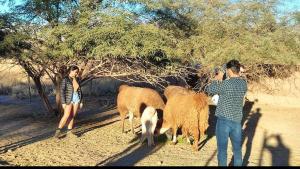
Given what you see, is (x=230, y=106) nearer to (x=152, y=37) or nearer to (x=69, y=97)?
(x=69, y=97)

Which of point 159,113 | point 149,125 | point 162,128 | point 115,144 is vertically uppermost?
point 159,113

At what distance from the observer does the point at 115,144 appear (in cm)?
1212

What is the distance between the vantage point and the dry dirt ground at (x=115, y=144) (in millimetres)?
10148

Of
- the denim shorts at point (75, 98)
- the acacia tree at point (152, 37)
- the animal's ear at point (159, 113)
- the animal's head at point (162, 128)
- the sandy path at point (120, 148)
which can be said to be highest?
the acacia tree at point (152, 37)

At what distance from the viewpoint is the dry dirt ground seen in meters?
10.1

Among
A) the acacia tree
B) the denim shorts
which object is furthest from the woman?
the acacia tree

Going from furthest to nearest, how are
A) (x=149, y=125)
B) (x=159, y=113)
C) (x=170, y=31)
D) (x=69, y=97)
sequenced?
(x=170, y=31) < (x=159, y=113) < (x=69, y=97) < (x=149, y=125)

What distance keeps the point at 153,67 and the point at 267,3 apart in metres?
6.11

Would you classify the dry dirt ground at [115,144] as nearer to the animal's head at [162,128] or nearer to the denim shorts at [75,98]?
the animal's head at [162,128]

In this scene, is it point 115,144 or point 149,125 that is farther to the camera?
point 115,144

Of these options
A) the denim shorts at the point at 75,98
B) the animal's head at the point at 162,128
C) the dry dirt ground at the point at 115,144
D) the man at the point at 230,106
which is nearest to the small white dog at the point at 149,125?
the dry dirt ground at the point at 115,144

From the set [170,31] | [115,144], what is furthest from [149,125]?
[170,31]

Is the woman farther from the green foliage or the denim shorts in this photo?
the green foliage

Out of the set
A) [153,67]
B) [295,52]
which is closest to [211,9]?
[295,52]
